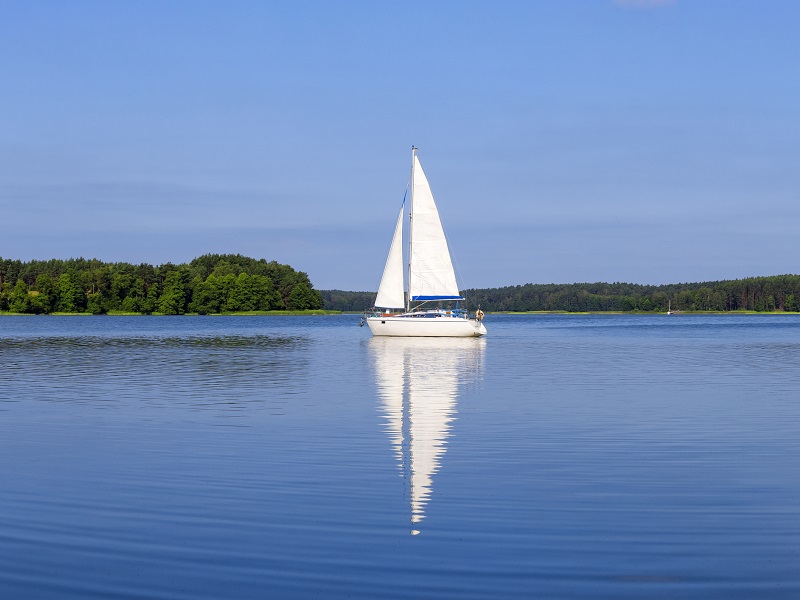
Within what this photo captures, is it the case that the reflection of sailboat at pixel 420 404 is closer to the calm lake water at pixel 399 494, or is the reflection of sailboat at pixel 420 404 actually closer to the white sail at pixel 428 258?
the calm lake water at pixel 399 494

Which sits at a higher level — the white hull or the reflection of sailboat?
the white hull

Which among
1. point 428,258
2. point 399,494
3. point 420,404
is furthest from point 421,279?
point 399,494

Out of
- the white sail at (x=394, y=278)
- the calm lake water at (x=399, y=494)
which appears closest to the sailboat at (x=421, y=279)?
the white sail at (x=394, y=278)

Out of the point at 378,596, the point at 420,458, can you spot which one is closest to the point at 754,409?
the point at 420,458

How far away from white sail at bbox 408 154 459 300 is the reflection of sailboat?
21.4 meters

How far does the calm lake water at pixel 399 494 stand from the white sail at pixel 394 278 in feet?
167

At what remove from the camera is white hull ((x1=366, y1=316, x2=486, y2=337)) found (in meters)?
80.8

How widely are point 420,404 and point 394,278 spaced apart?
5452 centimetres

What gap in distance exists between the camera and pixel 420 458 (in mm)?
17000

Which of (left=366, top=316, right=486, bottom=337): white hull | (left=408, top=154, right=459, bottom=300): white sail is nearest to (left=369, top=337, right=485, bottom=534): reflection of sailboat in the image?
(left=366, top=316, right=486, bottom=337): white hull

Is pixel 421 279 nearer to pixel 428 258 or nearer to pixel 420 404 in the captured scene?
pixel 428 258

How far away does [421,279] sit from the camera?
81.1 metres

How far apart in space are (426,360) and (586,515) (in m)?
40.9

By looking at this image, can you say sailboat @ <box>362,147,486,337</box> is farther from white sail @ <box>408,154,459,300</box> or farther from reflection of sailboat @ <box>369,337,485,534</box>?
reflection of sailboat @ <box>369,337,485,534</box>
